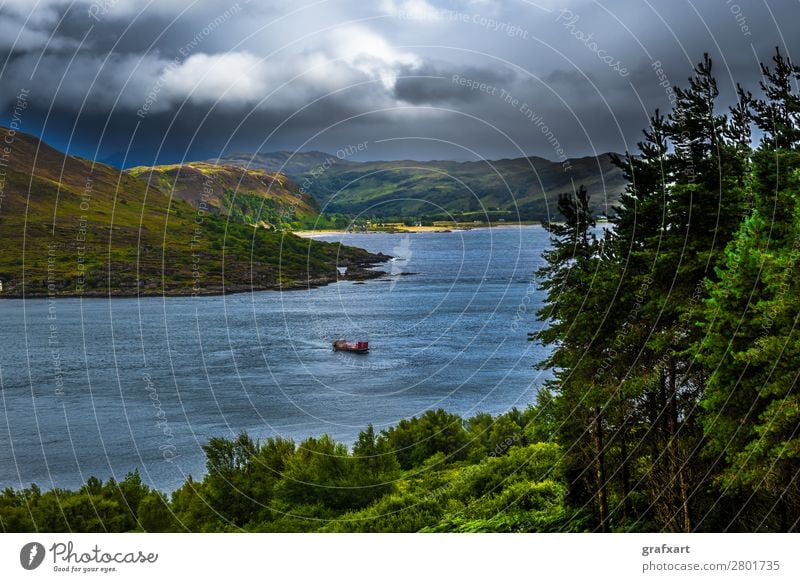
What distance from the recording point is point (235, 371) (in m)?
107

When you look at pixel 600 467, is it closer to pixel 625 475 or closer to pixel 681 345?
pixel 625 475

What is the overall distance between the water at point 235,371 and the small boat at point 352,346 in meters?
1.43

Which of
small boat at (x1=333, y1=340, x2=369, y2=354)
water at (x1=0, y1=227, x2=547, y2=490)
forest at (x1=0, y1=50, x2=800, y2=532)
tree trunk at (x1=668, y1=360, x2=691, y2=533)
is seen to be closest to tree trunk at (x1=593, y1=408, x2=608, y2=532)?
forest at (x1=0, y1=50, x2=800, y2=532)

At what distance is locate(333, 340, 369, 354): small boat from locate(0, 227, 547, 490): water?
1432mm
